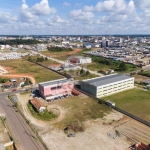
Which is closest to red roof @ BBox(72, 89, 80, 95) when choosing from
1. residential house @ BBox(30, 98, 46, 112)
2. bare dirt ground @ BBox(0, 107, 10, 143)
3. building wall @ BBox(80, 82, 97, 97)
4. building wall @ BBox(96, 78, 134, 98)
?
building wall @ BBox(80, 82, 97, 97)

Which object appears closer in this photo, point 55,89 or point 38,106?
point 38,106

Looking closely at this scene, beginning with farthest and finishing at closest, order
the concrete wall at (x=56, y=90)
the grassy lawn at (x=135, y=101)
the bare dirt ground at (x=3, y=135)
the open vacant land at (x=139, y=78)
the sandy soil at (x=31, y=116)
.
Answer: the open vacant land at (x=139, y=78) → the concrete wall at (x=56, y=90) → the grassy lawn at (x=135, y=101) → the sandy soil at (x=31, y=116) → the bare dirt ground at (x=3, y=135)

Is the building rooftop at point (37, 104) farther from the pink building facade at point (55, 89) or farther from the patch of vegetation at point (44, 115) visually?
the pink building facade at point (55, 89)

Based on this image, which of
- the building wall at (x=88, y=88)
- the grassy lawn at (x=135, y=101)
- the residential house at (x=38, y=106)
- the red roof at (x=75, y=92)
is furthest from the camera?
the red roof at (x=75, y=92)

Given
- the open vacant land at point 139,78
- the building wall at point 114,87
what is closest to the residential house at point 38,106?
the building wall at point 114,87

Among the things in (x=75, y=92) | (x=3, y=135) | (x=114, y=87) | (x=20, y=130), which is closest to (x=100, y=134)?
(x=20, y=130)

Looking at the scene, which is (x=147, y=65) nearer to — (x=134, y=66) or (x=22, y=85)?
(x=134, y=66)

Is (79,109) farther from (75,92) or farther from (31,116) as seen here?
(31,116)
